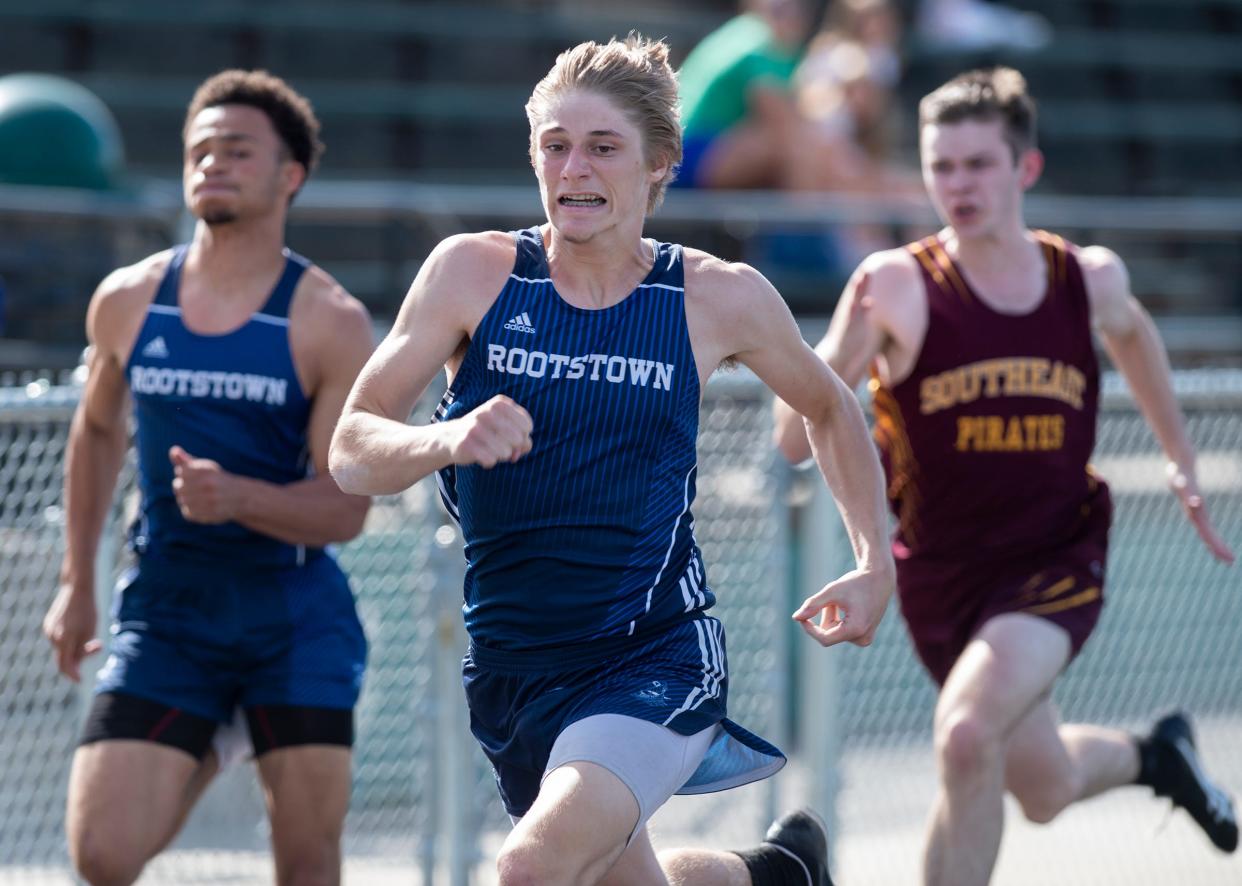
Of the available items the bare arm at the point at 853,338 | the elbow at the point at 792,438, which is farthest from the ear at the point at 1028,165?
the elbow at the point at 792,438

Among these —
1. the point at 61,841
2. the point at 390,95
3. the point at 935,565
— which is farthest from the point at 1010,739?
the point at 390,95

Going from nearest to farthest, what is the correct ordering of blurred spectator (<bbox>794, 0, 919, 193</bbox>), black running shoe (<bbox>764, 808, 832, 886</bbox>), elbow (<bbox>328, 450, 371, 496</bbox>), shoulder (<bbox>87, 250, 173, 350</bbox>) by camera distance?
elbow (<bbox>328, 450, 371, 496</bbox>)
black running shoe (<bbox>764, 808, 832, 886</bbox>)
shoulder (<bbox>87, 250, 173, 350</bbox>)
blurred spectator (<bbox>794, 0, 919, 193</bbox>)

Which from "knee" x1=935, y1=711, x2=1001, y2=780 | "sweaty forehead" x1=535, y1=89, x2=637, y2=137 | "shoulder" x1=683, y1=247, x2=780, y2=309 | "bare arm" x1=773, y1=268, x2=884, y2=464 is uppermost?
"sweaty forehead" x1=535, y1=89, x2=637, y2=137

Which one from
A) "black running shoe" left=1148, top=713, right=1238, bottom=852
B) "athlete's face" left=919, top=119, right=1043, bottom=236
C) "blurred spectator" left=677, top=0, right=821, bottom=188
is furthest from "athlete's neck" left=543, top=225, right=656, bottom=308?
"blurred spectator" left=677, top=0, right=821, bottom=188

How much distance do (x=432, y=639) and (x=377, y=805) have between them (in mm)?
1266

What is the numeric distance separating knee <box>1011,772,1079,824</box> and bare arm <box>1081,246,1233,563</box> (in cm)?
83

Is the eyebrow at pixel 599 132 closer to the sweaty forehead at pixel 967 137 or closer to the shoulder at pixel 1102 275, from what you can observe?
the sweaty forehead at pixel 967 137

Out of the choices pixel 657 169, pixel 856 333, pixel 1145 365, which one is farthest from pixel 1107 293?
pixel 657 169

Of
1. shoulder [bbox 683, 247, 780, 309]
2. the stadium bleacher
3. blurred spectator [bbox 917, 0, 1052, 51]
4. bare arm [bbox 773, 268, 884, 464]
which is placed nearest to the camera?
shoulder [bbox 683, 247, 780, 309]

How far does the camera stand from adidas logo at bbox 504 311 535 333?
365 cm

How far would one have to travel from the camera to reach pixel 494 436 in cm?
299

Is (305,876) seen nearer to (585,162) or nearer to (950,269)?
(585,162)

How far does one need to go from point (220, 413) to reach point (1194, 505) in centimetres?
281

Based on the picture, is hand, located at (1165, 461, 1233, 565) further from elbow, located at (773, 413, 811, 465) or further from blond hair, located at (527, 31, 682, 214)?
blond hair, located at (527, 31, 682, 214)
